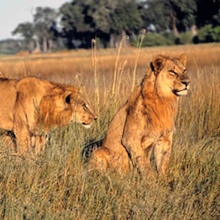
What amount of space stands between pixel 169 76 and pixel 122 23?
64.5m

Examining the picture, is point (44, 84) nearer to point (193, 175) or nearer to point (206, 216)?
point (193, 175)

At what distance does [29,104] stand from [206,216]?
2719 millimetres

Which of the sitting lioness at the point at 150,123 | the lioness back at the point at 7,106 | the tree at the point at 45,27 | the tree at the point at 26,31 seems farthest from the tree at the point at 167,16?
the sitting lioness at the point at 150,123

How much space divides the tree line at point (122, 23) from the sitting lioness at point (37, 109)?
44302 millimetres

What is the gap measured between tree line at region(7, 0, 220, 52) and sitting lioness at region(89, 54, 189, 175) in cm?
4530

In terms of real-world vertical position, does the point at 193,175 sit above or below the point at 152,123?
below

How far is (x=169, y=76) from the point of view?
18.0ft

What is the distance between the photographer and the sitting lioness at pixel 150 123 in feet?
18.1

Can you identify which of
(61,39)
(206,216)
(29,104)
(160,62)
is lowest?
(61,39)

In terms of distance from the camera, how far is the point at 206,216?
455 centimetres

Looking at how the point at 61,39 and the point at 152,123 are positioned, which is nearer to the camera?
the point at 152,123

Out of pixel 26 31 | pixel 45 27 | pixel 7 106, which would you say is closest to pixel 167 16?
pixel 45 27

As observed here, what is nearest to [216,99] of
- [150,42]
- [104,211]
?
[104,211]

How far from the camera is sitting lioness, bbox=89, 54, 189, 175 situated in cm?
551
